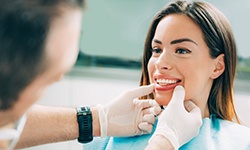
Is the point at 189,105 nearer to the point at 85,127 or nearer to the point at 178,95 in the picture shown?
the point at 178,95

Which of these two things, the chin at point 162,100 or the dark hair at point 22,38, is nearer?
the dark hair at point 22,38

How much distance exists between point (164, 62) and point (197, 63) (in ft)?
0.44

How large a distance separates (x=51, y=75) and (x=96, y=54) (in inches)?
66.3

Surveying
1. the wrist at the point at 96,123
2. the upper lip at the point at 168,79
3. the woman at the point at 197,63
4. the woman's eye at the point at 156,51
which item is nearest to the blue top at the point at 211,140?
the woman at the point at 197,63

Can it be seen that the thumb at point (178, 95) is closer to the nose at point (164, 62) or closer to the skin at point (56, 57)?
the nose at point (164, 62)

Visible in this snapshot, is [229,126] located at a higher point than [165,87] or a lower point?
lower

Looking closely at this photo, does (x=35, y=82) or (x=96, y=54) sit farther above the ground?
(x=35, y=82)

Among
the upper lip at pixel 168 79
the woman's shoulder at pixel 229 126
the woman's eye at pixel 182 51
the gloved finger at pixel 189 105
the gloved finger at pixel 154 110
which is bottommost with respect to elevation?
the woman's shoulder at pixel 229 126

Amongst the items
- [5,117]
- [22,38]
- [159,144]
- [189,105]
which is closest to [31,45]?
[22,38]

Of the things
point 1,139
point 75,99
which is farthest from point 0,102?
point 75,99

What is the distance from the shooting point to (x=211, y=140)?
148 cm

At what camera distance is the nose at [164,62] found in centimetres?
149

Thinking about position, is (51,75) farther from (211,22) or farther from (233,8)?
(233,8)

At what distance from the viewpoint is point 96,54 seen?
99.0 inches
